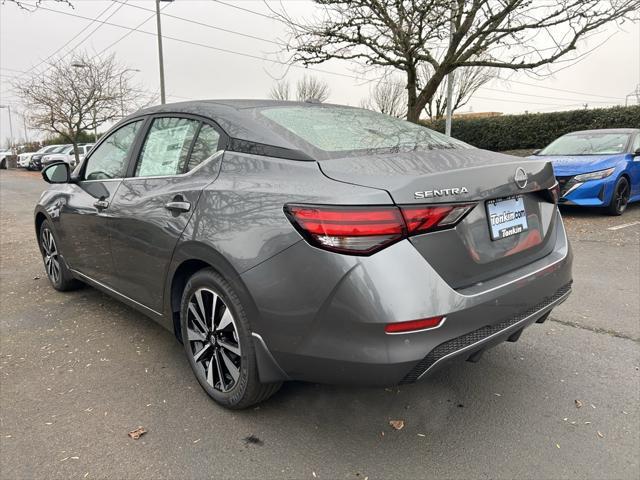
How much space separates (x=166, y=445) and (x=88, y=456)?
34 cm

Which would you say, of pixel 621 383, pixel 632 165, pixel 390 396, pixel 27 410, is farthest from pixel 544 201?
pixel 632 165

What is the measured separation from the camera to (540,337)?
11.0 ft

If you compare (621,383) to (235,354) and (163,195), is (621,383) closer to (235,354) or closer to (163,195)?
(235,354)

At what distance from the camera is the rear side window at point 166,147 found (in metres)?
2.76

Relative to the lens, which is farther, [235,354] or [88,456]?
[235,354]

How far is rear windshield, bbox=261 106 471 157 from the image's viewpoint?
2361 millimetres

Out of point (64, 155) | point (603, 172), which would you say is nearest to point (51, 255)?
point (603, 172)

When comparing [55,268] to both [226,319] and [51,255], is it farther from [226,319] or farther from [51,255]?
[226,319]

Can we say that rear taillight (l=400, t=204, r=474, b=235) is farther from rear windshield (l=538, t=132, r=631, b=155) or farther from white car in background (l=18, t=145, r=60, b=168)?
white car in background (l=18, t=145, r=60, b=168)

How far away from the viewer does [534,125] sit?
16844mm

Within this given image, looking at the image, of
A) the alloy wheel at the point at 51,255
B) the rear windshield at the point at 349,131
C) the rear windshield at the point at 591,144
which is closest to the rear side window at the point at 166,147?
the rear windshield at the point at 349,131

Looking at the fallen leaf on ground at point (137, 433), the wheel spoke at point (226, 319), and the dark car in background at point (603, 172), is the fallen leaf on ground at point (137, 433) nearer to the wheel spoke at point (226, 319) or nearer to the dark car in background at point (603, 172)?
the wheel spoke at point (226, 319)

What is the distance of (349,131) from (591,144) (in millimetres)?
7467

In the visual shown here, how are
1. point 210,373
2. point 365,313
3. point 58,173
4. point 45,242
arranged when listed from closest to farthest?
point 365,313 → point 210,373 → point 58,173 → point 45,242
